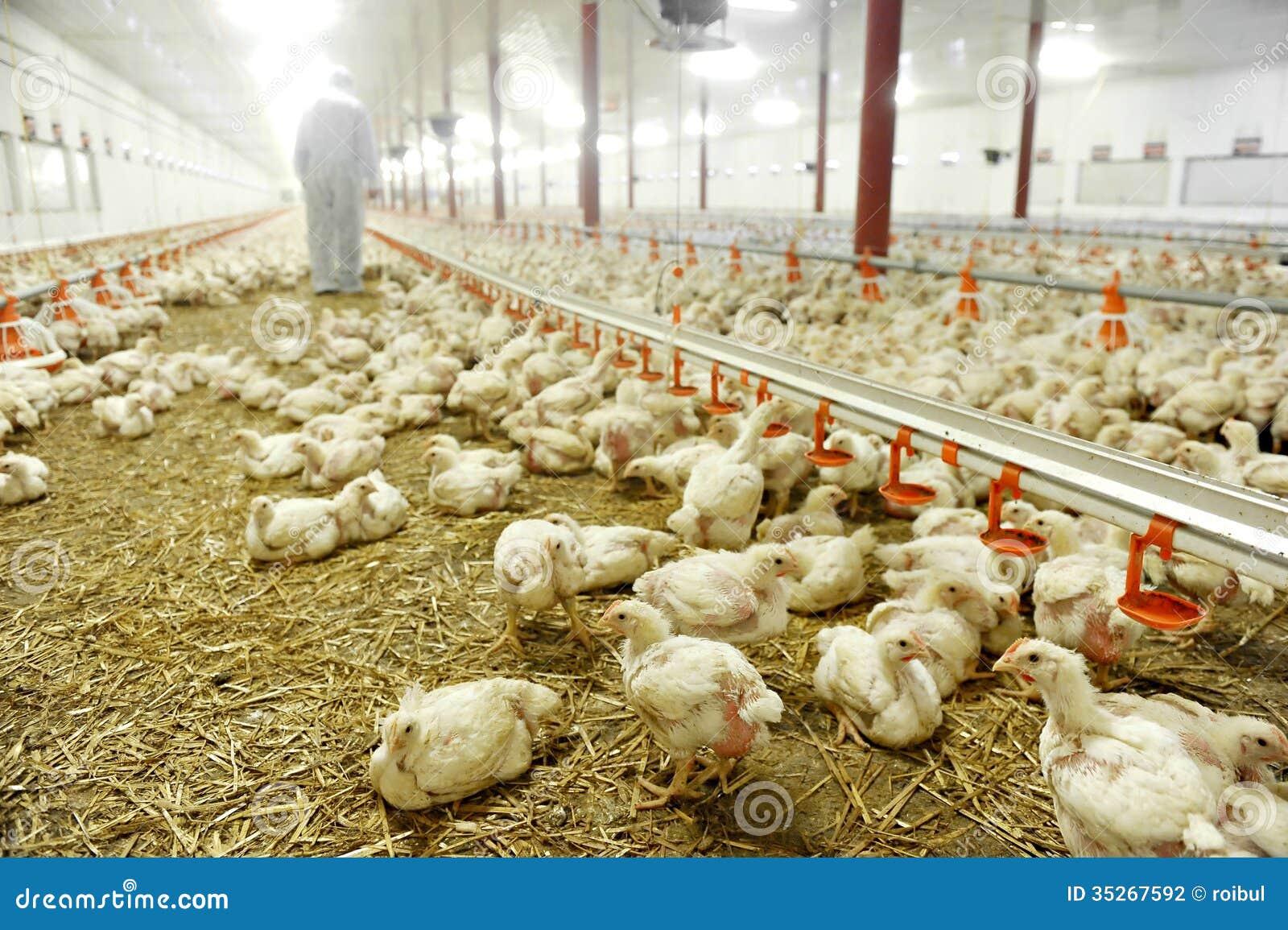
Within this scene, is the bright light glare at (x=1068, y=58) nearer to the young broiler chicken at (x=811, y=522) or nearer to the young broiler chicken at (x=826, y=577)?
the young broiler chicken at (x=811, y=522)

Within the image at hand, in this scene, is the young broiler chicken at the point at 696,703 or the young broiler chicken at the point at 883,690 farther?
the young broiler chicken at the point at 883,690

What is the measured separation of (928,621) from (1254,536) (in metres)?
1.07

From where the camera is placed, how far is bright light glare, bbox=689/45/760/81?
14.5m

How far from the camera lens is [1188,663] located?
2.92m

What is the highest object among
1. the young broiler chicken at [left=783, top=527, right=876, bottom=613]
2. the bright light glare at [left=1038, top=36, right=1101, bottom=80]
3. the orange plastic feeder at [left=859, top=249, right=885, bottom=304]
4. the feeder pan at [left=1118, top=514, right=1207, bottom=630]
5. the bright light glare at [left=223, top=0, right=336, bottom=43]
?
the bright light glare at [left=1038, top=36, right=1101, bottom=80]

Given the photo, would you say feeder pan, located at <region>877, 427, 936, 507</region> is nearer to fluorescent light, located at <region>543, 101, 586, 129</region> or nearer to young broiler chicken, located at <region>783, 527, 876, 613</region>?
young broiler chicken, located at <region>783, 527, 876, 613</region>

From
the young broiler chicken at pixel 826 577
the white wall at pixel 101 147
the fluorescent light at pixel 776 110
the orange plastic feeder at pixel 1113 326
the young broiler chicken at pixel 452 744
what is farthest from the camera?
the fluorescent light at pixel 776 110

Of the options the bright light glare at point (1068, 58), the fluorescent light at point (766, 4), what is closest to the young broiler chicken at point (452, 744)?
the fluorescent light at point (766, 4)

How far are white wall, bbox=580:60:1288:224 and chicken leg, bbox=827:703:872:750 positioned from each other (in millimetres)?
11831

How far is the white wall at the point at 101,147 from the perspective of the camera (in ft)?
41.6

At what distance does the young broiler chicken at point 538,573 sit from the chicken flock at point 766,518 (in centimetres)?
1

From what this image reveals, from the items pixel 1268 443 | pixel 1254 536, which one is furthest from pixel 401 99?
pixel 1254 536

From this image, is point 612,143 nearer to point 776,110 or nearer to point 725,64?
point 776,110

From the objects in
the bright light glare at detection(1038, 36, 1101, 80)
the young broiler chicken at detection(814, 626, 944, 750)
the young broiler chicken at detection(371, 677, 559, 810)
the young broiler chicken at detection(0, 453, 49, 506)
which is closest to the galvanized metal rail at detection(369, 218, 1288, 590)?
the young broiler chicken at detection(814, 626, 944, 750)
